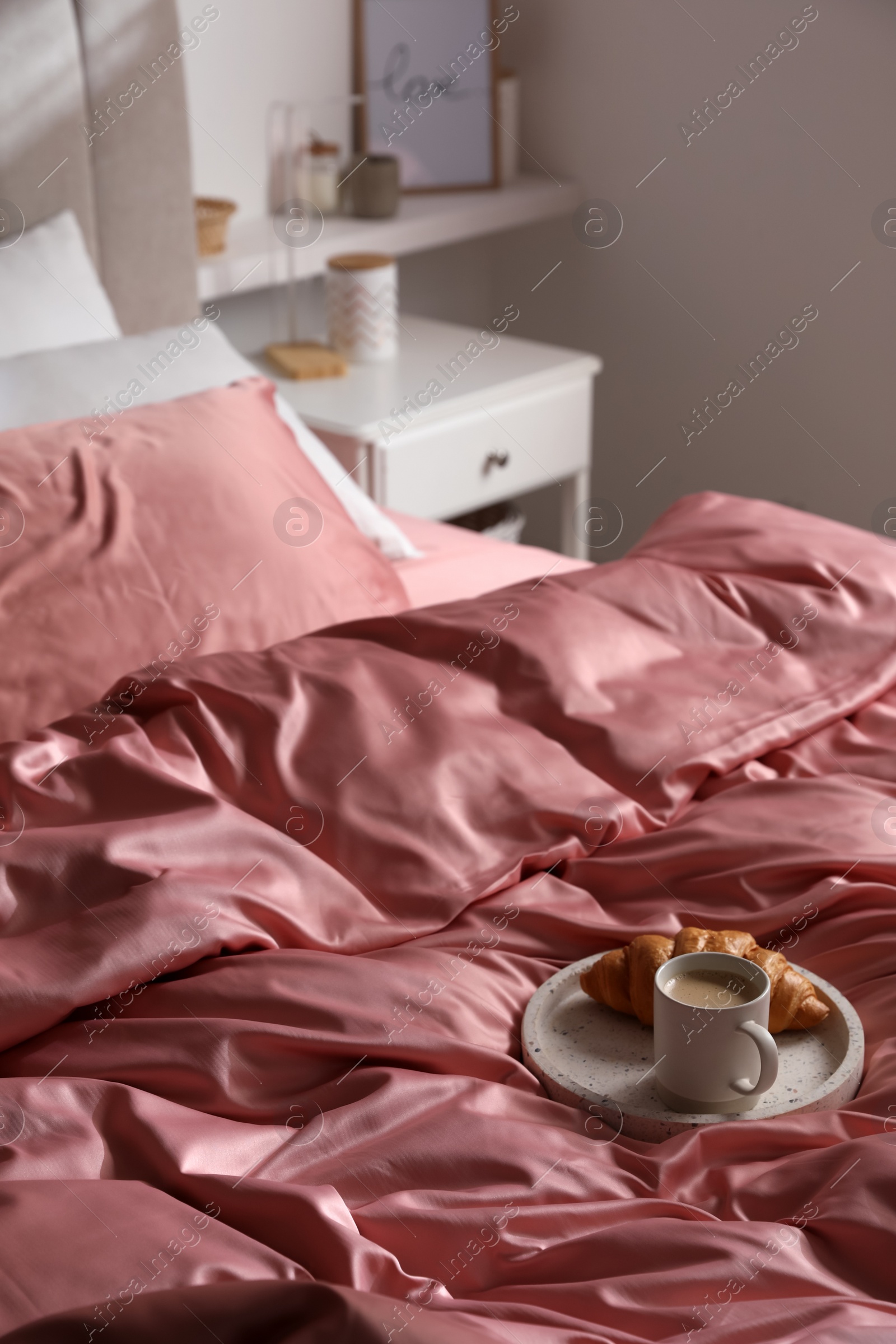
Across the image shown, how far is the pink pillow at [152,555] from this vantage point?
4.81ft

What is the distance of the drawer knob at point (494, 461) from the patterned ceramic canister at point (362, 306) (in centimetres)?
28

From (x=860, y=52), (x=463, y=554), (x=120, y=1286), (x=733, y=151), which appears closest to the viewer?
(x=120, y=1286)

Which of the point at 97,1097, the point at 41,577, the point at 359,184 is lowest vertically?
the point at 97,1097

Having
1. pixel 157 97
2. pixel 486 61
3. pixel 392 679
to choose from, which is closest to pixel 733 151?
pixel 486 61

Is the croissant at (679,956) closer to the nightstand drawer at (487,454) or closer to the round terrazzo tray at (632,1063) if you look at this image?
the round terrazzo tray at (632,1063)

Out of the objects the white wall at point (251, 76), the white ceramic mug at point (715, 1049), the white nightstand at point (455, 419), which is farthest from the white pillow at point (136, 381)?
the white ceramic mug at point (715, 1049)

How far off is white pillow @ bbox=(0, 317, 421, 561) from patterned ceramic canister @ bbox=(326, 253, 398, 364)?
64cm

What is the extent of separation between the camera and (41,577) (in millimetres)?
1481

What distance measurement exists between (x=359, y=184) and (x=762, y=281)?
2.77 ft

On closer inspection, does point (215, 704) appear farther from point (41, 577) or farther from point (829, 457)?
point (829, 457)

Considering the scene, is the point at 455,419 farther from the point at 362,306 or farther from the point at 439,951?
the point at 439,951

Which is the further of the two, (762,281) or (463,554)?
(762,281)

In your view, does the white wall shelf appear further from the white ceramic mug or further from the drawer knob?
the white ceramic mug

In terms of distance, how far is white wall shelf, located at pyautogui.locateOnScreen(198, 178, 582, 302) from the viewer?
2576 mm
